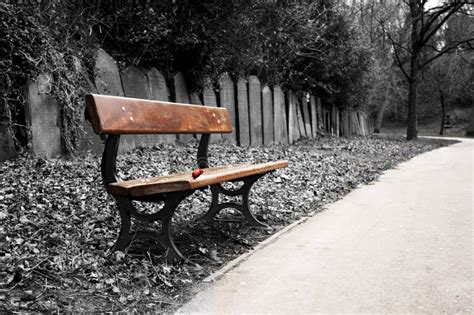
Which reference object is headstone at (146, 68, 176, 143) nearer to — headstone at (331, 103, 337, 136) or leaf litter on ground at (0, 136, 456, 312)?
leaf litter on ground at (0, 136, 456, 312)

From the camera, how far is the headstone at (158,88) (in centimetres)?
921

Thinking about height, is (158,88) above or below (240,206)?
above

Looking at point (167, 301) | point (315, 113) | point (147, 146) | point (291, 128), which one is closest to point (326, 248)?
point (167, 301)

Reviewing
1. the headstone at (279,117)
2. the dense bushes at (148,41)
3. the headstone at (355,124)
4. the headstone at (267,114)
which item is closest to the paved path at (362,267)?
the dense bushes at (148,41)

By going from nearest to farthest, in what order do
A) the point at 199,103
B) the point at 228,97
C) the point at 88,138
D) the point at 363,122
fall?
1. the point at 88,138
2. the point at 199,103
3. the point at 228,97
4. the point at 363,122

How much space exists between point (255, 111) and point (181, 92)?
2.60 metres

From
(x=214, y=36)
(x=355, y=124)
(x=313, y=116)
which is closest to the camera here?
(x=214, y=36)

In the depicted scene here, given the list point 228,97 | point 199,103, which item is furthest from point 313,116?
point 199,103

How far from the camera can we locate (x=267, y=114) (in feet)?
42.0

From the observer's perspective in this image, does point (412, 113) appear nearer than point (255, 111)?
No

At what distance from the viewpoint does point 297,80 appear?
16.3 meters

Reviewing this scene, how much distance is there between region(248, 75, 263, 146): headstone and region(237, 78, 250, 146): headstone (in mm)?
195

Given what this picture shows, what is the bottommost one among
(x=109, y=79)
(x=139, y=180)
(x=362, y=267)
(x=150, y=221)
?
(x=362, y=267)

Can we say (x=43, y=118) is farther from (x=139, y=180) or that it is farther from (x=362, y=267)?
(x=362, y=267)
